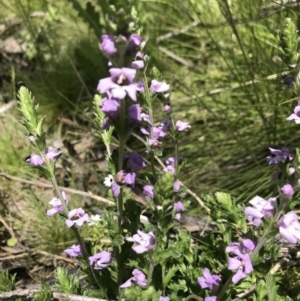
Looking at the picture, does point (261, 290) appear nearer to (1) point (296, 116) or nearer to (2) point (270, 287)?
(2) point (270, 287)

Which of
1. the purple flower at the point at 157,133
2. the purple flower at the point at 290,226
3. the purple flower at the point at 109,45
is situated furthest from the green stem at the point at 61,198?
the purple flower at the point at 290,226

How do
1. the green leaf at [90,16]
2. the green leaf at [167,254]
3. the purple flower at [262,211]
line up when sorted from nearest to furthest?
the purple flower at [262,211] → the green leaf at [167,254] → the green leaf at [90,16]

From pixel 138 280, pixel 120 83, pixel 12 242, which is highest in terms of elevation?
pixel 120 83

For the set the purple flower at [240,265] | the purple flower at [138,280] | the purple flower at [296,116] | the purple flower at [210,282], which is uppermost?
the purple flower at [296,116]

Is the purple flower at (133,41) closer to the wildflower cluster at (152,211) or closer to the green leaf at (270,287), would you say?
the wildflower cluster at (152,211)

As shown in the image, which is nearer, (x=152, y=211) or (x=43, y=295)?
(x=43, y=295)

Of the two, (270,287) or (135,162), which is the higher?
(135,162)

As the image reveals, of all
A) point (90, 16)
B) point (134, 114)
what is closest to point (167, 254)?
point (134, 114)

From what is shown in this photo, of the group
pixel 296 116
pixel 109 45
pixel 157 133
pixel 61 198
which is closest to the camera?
pixel 109 45

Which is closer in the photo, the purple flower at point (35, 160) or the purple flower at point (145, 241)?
the purple flower at point (145, 241)
